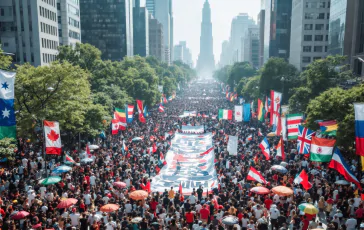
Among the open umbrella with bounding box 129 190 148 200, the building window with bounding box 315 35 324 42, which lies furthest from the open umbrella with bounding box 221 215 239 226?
the building window with bounding box 315 35 324 42

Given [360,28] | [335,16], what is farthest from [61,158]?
[335,16]

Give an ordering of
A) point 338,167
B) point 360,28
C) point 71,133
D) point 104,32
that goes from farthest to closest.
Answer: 1. point 104,32
2. point 360,28
3. point 71,133
4. point 338,167

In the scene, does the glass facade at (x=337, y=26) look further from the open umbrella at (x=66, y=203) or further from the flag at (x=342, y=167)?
the open umbrella at (x=66, y=203)

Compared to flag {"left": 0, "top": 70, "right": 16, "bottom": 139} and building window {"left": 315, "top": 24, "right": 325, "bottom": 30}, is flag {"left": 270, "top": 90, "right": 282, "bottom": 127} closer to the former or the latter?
flag {"left": 0, "top": 70, "right": 16, "bottom": 139}

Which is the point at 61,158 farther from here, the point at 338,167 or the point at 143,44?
the point at 143,44


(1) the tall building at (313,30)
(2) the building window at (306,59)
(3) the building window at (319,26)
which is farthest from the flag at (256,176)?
(3) the building window at (319,26)

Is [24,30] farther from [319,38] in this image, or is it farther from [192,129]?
[319,38]

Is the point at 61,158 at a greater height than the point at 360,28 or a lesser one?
lesser
